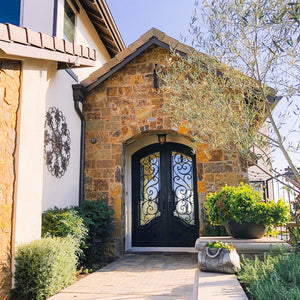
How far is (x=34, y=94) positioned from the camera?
4.84 m

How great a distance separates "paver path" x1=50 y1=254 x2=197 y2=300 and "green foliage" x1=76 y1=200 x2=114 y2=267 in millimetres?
356

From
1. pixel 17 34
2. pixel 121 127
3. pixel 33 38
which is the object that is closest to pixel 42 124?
pixel 33 38

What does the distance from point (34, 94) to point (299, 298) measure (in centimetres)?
412

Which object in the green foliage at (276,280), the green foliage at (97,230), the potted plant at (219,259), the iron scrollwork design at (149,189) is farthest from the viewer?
the iron scrollwork design at (149,189)

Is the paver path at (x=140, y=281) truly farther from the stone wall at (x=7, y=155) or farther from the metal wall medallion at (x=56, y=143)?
the metal wall medallion at (x=56, y=143)

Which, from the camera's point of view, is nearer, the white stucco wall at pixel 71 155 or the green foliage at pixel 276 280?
the green foliage at pixel 276 280

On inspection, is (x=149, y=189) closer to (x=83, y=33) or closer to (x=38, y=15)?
(x=83, y=33)

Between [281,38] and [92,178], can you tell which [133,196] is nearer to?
[92,178]

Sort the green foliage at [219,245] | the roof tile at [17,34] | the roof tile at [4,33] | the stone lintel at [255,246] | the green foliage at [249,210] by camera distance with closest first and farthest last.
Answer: the roof tile at [4,33] → the roof tile at [17,34] → the green foliage at [219,245] → the stone lintel at [255,246] → the green foliage at [249,210]

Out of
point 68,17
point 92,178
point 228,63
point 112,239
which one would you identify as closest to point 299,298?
point 228,63

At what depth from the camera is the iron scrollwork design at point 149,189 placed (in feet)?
26.8

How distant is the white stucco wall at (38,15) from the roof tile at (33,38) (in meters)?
1.75

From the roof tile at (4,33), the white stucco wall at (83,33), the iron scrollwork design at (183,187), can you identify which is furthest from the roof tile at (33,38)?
the iron scrollwork design at (183,187)

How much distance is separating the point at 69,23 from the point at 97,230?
4.50 meters
